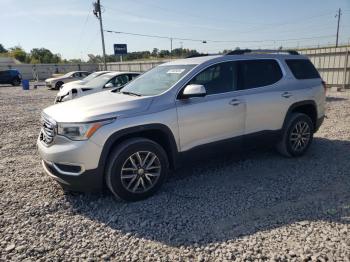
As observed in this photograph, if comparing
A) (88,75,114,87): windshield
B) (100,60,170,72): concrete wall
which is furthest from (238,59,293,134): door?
(100,60,170,72): concrete wall

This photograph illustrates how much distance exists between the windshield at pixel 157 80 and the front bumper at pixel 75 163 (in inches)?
46.7

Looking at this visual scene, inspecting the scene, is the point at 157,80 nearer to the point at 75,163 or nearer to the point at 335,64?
the point at 75,163

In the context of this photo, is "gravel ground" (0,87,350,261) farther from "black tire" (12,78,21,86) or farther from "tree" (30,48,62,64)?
"tree" (30,48,62,64)

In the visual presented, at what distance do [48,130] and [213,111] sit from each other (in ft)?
7.20

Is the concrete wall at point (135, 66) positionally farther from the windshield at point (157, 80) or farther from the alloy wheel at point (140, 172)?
the alloy wheel at point (140, 172)

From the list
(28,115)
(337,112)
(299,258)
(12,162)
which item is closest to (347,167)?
(299,258)

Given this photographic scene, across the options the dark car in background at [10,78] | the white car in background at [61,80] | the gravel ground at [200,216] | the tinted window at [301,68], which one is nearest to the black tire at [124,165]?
the gravel ground at [200,216]

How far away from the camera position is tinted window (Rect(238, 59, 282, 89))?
4.49 metres

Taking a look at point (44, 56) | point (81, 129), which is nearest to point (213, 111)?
point (81, 129)

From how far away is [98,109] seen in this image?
11.4 feet

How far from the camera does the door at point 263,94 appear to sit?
446cm

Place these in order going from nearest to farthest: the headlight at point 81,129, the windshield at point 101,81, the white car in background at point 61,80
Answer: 1. the headlight at point 81,129
2. the windshield at point 101,81
3. the white car in background at point 61,80

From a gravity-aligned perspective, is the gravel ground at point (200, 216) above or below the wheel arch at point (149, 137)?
below

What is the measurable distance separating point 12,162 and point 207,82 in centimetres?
386
